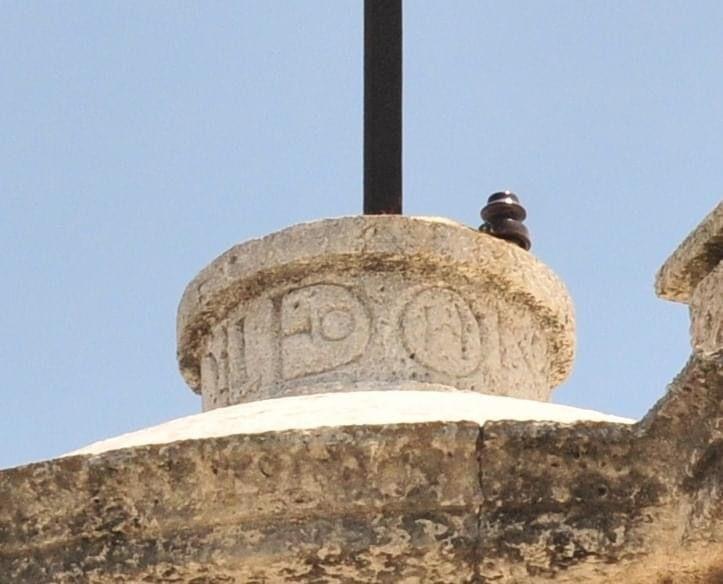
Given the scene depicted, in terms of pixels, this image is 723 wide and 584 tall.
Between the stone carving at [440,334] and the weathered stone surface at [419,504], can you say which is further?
the stone carving at [440,334]

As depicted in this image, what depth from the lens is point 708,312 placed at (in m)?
3.71

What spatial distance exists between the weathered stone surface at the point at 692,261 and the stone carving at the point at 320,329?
65cm

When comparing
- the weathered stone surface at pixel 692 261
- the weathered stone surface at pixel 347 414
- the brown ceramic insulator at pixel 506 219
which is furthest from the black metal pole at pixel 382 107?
the weathered stone surface at pixel 347 414

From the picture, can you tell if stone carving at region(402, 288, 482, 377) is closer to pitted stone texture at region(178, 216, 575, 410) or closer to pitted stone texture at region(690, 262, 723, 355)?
pitted stone texture at region(178, 216, 575, 410)

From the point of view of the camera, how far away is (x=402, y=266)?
12.2ft

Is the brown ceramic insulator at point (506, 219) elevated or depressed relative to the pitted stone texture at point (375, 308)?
elevated

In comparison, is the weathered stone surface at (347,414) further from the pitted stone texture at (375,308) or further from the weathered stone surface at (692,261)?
the weathered stone surface at (692,261)

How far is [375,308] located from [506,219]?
38 centimetres

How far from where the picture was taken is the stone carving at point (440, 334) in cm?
368

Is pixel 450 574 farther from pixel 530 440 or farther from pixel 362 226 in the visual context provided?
pixel 362 226

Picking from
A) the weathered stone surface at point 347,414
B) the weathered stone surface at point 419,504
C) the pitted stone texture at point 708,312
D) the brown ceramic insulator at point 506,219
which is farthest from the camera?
the brown ceramic insulator at point 506,219

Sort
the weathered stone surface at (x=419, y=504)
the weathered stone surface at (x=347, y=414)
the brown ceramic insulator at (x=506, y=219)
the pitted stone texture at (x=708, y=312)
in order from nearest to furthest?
1. the weathered stone surface at (x=419, y=504)
2. the weathered stone surface at (x=347, y=414)
3. the pitted stone texture at (x=708, y=312)
4. the brown ceramic insulator at (x=506, y=219)

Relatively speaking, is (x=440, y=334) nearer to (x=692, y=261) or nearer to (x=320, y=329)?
(x=320, y=329)

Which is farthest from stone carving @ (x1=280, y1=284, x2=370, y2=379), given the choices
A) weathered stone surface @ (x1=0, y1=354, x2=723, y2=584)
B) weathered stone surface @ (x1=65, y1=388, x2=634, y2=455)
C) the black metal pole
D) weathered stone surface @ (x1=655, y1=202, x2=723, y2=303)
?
weathered stone surface @ (x1=0, y1=354, x2=723, y2=584)
